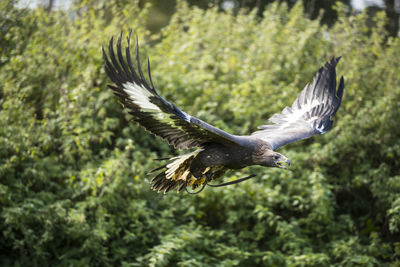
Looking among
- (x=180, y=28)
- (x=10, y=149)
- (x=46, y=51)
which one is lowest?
(x=10, y=149)

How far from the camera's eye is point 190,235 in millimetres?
6344

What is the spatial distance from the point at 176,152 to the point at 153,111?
3.91 metres

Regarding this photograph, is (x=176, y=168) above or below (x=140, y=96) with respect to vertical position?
below

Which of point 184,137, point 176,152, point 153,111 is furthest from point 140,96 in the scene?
point 176,152

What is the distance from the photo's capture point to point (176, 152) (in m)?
7.55

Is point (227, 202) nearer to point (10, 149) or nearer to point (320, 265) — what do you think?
point (320, 265)

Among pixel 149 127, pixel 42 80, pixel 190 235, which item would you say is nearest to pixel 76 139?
pixel 42 80

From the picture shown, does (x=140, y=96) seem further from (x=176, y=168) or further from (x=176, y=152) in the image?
(x=176, y=152)

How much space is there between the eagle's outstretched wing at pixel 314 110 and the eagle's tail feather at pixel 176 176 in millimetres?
1032

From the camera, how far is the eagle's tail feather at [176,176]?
415 cm

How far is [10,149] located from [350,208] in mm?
5257

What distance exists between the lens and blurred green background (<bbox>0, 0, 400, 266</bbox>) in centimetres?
611

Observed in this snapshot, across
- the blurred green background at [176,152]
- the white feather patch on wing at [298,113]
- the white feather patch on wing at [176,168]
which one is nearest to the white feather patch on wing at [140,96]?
the white feather patch on wing at [176,168]

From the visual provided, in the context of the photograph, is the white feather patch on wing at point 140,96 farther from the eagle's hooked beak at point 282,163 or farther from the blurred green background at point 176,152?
the blurred green background at point 176,152
